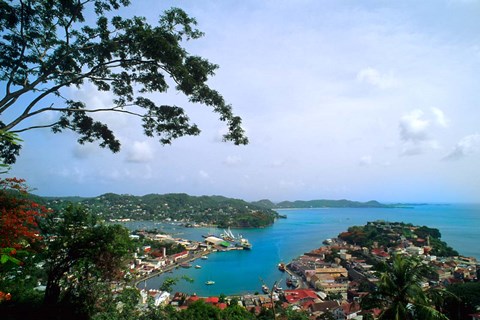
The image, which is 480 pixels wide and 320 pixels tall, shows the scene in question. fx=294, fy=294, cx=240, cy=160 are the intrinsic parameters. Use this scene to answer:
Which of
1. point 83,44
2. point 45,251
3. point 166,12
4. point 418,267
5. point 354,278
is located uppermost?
point 166,12

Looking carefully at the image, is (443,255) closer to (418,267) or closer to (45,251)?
(418,267)

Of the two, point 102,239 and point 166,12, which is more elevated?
point 166,12

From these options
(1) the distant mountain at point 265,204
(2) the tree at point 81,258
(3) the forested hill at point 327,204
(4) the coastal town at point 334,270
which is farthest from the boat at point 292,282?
(3) the forested hill at point 327,204

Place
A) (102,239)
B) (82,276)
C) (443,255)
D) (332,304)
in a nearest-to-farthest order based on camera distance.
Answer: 1. (102,239)
2. (82,276)
3. (332,304)
4. (443,255)

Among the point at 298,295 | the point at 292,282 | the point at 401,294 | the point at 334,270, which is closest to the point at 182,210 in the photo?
the point at 334,270

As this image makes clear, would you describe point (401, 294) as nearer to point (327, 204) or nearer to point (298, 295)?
point (298, 295)

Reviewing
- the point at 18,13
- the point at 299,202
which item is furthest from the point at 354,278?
the point at 299,202

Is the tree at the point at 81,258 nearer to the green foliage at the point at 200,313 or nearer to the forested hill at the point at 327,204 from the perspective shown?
the green foliage at the point at 200,313

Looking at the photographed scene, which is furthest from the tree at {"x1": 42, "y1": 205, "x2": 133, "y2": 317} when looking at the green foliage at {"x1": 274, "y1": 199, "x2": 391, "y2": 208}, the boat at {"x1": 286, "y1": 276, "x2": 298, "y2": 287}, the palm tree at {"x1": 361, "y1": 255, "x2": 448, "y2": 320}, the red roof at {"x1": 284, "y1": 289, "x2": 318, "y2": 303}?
the green foliage at {"x1": 274, "y1": 199, "x2": 391, "y2": 208}
